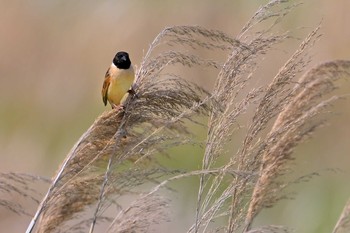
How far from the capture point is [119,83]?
6.38m

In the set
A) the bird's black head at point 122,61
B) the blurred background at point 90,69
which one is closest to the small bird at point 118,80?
the bird's black head at point 122,61

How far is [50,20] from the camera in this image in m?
18.0

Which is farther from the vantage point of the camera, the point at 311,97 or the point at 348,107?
the point at 348,107

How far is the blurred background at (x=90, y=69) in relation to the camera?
1221cm

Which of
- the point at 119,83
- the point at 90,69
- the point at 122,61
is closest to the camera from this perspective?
the point at 119,83

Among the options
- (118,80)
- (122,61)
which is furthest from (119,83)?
(122,61)

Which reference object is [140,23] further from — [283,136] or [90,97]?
[283,136]

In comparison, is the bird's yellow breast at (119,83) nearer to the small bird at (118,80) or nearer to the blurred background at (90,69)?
the small bird at (118,80)

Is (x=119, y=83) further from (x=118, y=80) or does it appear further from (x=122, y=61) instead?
(x=122, y=61)

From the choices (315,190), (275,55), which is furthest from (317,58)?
(315,190)

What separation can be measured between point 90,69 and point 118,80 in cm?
936

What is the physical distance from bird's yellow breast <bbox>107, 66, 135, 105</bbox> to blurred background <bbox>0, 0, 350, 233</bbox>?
4641 mm

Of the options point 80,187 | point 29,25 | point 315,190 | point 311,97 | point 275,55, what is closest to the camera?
point 80,187

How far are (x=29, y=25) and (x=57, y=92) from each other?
7.76 feet
